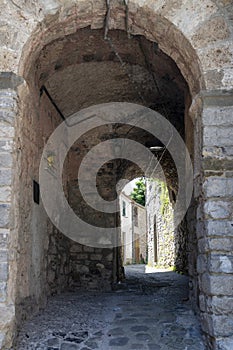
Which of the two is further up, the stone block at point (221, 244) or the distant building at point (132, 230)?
the distant building at point (132, 230)

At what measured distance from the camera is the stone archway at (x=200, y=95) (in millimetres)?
3324

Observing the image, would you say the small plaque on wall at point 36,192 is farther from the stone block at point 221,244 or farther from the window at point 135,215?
the window at point 135,215

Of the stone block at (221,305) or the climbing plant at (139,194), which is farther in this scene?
the climbing plant at (139,194)

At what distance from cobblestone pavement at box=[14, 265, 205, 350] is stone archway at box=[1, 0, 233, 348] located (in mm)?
451

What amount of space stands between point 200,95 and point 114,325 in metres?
2.46

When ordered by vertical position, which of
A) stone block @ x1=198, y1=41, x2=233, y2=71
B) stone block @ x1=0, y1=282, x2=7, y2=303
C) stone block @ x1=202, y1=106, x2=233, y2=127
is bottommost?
stone block @ x1=0, y1=282, x2=7, y2=303

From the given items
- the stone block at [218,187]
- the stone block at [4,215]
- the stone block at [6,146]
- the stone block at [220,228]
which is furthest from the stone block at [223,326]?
the stone block at [6,146]

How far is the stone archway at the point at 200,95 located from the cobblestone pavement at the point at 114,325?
0.45 m

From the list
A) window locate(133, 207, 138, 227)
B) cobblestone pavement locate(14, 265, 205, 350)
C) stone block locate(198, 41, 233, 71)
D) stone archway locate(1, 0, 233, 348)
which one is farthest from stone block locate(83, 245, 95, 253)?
window locate(133, 207, 138, 227)

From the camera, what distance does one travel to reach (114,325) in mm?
4344

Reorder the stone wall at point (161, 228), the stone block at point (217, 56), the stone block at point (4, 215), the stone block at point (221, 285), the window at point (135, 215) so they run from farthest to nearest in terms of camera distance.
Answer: the window at point (135, 215)
the stone wall at point (161, 228)
the stone block at point (217, 56)
the stone block at point (4, 215)
the stone block at point (221, 285)

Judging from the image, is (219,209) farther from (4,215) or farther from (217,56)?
(4,215)

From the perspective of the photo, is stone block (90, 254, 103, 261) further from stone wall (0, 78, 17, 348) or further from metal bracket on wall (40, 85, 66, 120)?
stone wall (0, 78, 17, 348)

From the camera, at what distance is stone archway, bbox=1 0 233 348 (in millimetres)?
3324
